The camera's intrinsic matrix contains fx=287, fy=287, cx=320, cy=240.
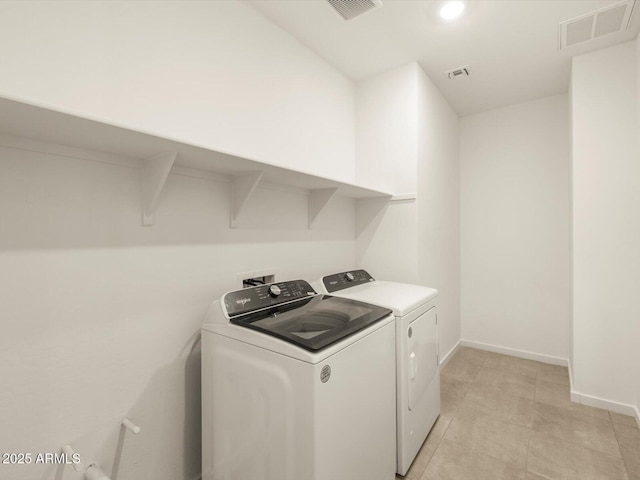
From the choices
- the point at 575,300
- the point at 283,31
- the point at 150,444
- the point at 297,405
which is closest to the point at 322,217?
the point at 283,31

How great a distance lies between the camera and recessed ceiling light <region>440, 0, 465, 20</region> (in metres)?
1.80

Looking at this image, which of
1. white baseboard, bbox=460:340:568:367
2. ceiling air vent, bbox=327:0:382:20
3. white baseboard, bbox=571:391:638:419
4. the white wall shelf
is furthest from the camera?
white baseboard, bbox=460:340:568:367

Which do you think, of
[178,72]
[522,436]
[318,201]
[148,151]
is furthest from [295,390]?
[522,436]

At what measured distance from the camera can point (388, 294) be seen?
1.92 m

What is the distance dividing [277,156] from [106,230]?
1.10m

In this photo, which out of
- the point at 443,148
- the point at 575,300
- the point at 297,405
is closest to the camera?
the point at 297,405

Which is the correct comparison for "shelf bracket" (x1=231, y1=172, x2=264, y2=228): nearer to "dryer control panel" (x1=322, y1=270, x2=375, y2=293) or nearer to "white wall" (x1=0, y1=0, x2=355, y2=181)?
"white wall" (x1=0, y1=0, x2=355, y2=181)

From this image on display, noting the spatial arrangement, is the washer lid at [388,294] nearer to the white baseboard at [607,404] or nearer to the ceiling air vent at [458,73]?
the white baseboard at [607,404]

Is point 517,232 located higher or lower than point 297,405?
higher

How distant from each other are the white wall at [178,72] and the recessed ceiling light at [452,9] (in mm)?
938

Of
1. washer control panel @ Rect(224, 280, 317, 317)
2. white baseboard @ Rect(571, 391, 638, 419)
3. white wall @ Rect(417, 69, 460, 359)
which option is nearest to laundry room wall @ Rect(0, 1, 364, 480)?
washer control panel @ Rect(224, 280, 317, 317)

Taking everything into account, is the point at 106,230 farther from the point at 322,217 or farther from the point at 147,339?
the point at 322,217

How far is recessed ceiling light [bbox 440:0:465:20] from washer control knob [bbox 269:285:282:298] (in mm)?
2053

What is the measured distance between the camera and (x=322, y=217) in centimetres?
236
